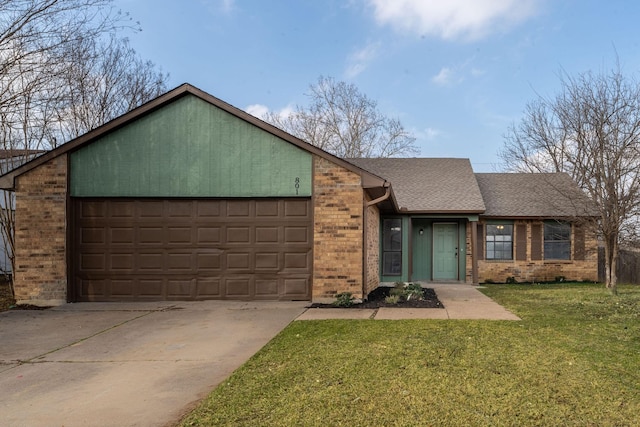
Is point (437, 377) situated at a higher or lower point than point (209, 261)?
lower

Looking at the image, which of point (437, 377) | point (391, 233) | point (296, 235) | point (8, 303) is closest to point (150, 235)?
point (296, 235)

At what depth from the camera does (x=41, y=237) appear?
941 cm

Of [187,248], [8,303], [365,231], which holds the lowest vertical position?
[8,303]

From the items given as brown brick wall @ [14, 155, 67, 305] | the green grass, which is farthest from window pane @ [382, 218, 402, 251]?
brown brick wall @ [14, 155, 67, 305]

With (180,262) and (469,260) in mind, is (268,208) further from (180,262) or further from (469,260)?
(469,260)

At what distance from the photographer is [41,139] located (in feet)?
40.0

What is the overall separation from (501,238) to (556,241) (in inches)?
76.7

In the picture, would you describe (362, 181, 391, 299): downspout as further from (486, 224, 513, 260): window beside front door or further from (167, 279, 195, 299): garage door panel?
(486, 224, 513, 260): window beside front door

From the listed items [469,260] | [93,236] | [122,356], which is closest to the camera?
[122,356]

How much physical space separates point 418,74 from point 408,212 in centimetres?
715

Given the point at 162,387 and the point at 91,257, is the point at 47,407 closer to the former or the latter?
the point at 162,387

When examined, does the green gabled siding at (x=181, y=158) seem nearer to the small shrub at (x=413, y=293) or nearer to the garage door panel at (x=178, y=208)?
the garage door panel at (x=178, y=208)

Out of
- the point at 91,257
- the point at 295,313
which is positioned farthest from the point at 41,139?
the point at 295,313

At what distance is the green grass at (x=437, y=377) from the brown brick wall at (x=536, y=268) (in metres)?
8.27
